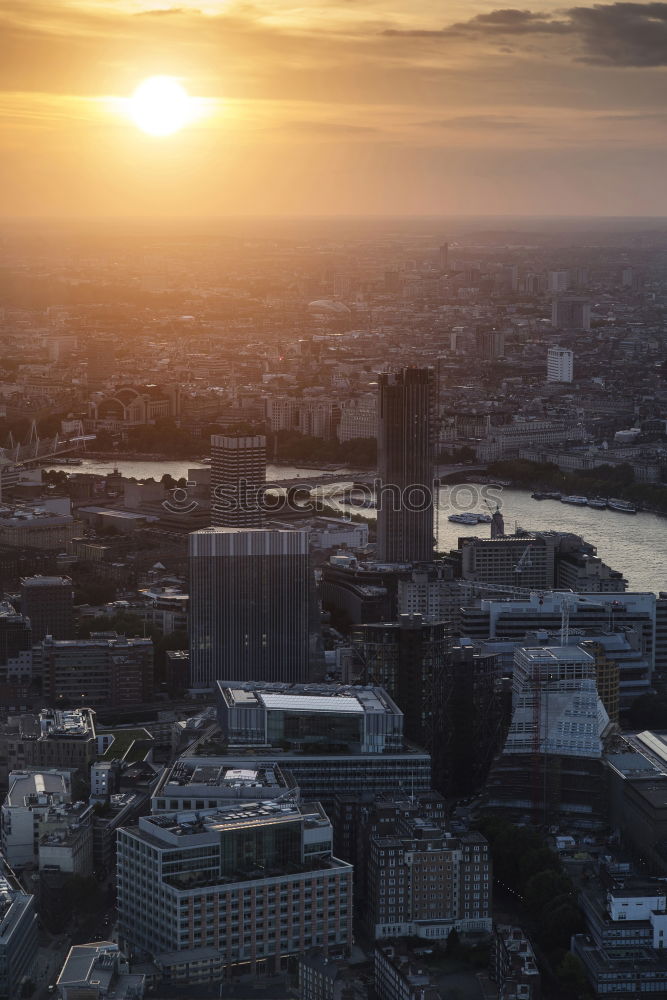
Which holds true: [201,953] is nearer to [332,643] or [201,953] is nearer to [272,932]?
[272,932]

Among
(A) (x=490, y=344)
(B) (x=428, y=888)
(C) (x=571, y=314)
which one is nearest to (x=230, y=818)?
(B) (x=428, y=888)

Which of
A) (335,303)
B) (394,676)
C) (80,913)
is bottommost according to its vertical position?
(80,913)

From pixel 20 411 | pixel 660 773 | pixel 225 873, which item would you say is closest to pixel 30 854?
pixel 225 873

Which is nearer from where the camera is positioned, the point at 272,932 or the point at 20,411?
the point at 272,932

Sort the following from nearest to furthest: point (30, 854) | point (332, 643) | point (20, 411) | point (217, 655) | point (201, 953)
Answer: point (201, 953), point (30, 854), point (217, 655), point (332, 643), point (20, 411)

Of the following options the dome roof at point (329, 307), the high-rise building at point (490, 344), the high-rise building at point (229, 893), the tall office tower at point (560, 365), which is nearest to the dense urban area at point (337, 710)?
the high-rise building at point (229, 893)

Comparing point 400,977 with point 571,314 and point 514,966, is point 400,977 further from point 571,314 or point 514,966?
point 571,314

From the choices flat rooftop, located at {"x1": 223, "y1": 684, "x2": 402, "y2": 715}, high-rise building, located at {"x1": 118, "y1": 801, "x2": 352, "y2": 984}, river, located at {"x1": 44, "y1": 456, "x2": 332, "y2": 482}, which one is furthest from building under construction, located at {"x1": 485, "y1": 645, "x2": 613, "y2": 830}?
river, located at {"x1": 44, "y1": 456, "x2": 332, "y2": 482}
